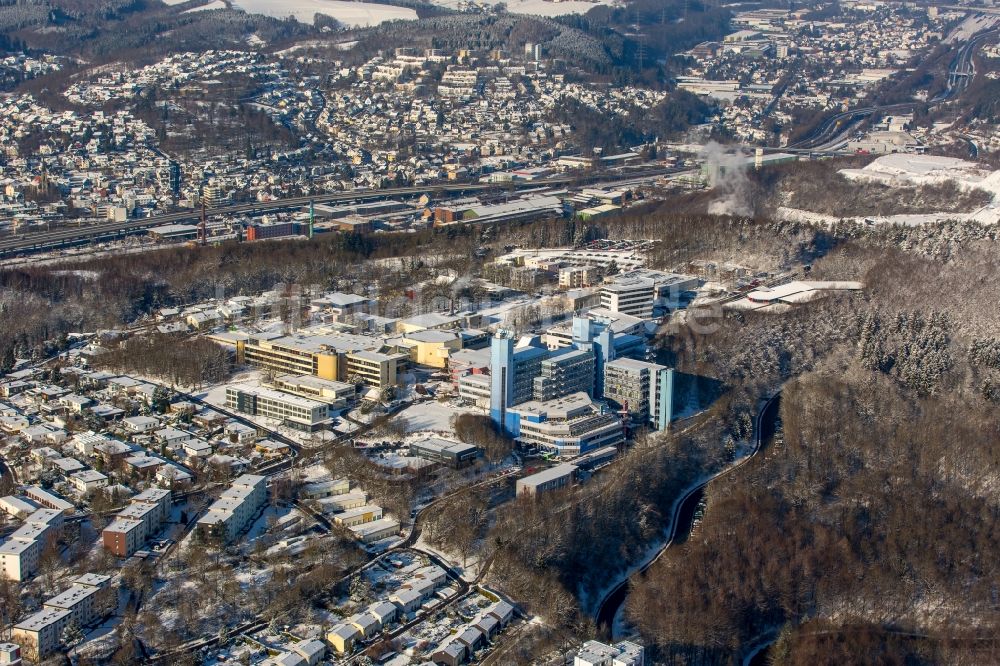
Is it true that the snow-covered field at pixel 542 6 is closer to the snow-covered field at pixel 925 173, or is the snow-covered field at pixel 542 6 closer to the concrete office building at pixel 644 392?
the snow-covered field at pixel 925 173

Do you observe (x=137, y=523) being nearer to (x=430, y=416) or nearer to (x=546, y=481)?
(x=546, y=481)

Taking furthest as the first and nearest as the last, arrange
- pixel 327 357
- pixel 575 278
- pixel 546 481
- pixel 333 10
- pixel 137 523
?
pixel 333 10 → pixel 575 278 → pixel 327 357 → pixel 546 481 → pixel 137 523

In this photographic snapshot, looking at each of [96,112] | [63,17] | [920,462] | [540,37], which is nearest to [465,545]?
[920,462]

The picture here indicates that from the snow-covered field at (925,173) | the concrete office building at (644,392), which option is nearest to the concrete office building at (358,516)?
the concrete office building at (644,392)

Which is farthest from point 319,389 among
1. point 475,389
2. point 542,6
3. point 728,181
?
point 542,6

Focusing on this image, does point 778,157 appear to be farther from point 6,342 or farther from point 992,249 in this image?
point 6,342
